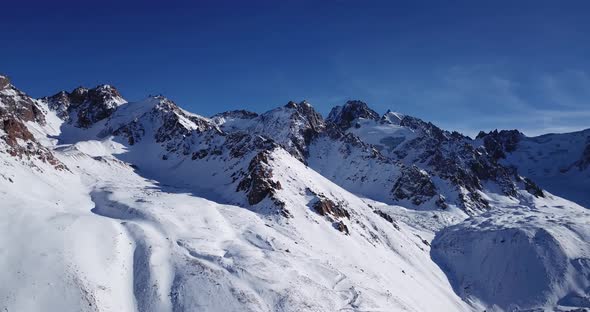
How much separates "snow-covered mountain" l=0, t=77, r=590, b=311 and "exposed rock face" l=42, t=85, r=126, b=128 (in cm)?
67

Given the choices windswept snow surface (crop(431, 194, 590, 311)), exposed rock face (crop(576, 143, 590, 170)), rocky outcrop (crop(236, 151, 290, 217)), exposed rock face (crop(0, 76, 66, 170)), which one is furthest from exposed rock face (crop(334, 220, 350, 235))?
exposed rock face (crop(576, 143, 590, 170))

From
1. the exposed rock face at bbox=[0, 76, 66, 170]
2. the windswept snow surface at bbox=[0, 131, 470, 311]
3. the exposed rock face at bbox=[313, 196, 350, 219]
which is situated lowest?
the windswept snow surface at bbox=[0, 131, 470, 311]

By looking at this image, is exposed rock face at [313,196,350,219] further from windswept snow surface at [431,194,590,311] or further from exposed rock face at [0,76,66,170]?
exposed rock face at [0,76,66,170]

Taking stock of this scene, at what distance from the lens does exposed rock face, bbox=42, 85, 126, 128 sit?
144 m

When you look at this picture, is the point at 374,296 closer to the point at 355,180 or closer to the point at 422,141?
the point at 355,180

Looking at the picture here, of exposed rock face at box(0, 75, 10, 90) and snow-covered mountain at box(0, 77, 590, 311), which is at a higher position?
exposed rock face at box(0, 75, 10, 90)

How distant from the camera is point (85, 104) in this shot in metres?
152

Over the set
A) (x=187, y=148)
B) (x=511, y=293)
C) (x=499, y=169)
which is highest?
(x=499, y=169)

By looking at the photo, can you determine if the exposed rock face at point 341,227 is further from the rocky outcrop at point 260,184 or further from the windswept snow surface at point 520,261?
the windswept snow surface at point 520,261

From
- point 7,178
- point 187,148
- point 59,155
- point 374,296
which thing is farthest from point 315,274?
point 187,148

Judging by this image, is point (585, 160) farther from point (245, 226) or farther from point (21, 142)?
point (21, 142)

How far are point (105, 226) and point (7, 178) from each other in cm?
1423

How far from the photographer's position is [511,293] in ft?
240

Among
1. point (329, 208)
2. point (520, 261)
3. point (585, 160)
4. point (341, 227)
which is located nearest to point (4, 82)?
point (329, 208)
